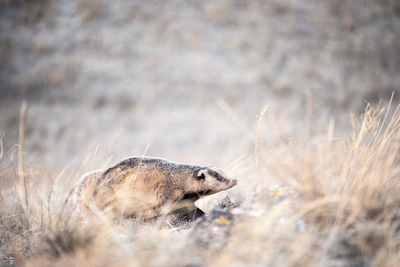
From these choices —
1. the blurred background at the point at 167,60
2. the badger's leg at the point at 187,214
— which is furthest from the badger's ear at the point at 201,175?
the blurred background at the point at 167,60

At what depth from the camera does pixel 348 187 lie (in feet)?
7.97

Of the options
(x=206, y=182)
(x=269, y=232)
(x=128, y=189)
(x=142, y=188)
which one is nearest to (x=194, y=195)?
(x=206, y=182)

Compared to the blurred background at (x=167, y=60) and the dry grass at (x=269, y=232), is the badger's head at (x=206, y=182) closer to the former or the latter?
the dry grass at (x=269, y=232)

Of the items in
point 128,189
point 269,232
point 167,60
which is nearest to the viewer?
point 269,232

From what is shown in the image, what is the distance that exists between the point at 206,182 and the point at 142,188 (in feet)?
1.70

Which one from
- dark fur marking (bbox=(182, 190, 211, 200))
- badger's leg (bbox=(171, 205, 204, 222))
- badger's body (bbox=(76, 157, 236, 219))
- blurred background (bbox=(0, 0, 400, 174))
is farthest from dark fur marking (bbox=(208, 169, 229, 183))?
blurred background (bbox=(0, 0, 400, 174))

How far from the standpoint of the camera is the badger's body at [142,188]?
253 cm

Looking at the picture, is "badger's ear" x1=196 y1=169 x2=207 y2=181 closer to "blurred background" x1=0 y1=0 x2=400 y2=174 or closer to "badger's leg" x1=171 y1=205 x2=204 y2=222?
"badger's leg" x1=171 y1=205 x2=204 y2=222

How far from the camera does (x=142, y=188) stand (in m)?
2.57

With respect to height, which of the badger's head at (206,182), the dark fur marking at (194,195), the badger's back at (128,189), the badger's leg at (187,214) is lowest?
the badger's leg at (187,214)

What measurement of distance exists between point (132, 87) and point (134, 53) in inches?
46.0

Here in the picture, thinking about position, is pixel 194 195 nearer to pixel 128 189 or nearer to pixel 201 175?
pixel 201 175

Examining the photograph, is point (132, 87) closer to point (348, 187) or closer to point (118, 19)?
point (118, 19)

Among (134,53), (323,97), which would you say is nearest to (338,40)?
(323,97)
